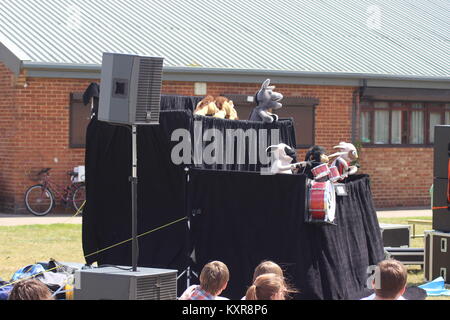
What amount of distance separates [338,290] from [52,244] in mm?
6155

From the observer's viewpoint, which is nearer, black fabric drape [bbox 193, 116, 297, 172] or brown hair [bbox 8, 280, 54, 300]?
brown hair [bbox 8, 280, 54, 300]

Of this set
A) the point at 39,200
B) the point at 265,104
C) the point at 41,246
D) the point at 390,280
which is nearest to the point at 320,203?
the point at 265,104

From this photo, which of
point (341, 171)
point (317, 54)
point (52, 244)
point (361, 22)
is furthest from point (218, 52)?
point (341, 171)

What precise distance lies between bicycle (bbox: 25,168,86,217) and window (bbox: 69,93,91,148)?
2.34ft

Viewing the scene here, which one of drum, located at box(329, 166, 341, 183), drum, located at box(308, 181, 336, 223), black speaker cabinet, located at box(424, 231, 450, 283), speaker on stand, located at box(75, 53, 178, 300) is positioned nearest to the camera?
speaker on stand, located at box(75, 53, 178, 300)

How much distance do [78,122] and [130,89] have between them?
1127 cm

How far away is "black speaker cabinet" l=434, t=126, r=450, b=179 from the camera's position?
11.8 m

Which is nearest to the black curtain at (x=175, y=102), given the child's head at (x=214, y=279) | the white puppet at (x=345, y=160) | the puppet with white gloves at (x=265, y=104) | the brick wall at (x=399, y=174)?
the puppet with white gloves at (x=265, y=104)

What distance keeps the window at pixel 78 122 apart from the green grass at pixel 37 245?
307cm

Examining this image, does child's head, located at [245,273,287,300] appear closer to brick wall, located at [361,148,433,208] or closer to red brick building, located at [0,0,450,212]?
red brick building, located at [0,0,450,212]

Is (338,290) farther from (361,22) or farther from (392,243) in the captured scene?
(361,22)

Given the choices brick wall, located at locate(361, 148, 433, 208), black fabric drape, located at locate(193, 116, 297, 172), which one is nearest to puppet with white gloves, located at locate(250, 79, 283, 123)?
black fabric drape, located at locate(193, 116, 297, 172)

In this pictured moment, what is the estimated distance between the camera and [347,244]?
1095cm

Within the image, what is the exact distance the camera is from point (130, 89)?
9.44 meters
